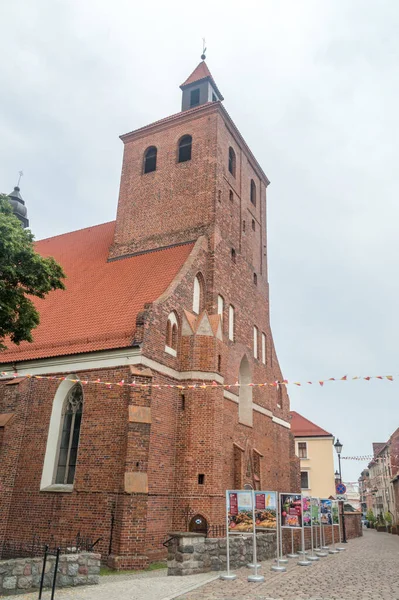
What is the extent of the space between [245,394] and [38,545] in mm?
9398

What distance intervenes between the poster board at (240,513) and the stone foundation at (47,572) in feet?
10.9

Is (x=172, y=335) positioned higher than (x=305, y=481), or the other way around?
(x=172, y=335)

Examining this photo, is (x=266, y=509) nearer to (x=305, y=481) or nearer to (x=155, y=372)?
(x=155, y=372)

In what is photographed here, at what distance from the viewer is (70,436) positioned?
587 inches

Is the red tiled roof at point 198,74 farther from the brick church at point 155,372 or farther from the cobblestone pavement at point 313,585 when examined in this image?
the cobblestone pavement at point 313,585

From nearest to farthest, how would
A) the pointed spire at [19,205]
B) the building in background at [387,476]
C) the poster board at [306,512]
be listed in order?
the poster board at [306,512] → the pointed spire at [19,205] → the building in background at [387,476]

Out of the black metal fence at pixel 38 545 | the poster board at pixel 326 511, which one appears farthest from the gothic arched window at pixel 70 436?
the poster board at pixel 326 511

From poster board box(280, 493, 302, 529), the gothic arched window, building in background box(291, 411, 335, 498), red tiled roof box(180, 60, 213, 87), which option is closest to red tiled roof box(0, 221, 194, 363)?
the gothic arched window

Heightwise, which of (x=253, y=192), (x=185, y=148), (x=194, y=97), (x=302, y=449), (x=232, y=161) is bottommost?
(x=302, y=449)

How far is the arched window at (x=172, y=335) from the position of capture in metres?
15.5

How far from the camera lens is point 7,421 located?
15.1 meters

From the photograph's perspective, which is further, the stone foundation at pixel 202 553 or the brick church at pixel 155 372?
the brick church at pixel 155 372

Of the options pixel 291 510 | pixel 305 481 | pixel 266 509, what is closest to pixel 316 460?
pixel 305 481

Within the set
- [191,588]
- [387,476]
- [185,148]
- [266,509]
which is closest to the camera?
[191,588]
